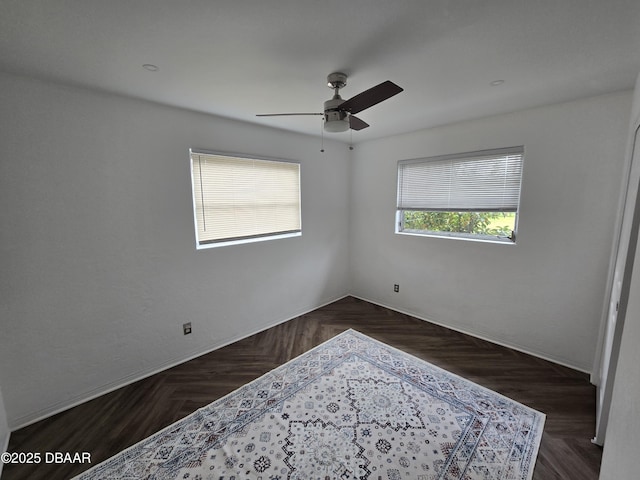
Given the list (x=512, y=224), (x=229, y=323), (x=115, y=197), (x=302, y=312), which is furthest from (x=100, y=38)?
(x=512, y=224)

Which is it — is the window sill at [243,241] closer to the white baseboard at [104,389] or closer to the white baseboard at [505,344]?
the white baseboard at [104,389]

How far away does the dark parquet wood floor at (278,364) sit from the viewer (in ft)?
5.66

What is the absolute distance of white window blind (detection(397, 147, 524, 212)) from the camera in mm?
2770

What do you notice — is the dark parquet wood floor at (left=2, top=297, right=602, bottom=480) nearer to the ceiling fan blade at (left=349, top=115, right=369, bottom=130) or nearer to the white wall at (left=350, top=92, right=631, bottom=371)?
the white wall at (left=350, top=92, right=631, bottom=371)

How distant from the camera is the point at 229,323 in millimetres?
3053

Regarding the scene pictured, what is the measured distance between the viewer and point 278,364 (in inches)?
105

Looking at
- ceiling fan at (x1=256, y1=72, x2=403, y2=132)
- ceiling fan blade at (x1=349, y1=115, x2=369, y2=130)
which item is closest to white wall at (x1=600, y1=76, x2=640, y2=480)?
ceiling fan at (x1=256, y1=72, x2=403, y2=132)

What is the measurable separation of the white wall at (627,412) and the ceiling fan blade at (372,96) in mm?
1416

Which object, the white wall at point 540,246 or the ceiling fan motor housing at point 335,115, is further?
the white wall at point 540,246

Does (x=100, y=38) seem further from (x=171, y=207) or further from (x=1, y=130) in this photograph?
(x=171, y=207)

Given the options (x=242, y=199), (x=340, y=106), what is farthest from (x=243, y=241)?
(x=340, y=106)

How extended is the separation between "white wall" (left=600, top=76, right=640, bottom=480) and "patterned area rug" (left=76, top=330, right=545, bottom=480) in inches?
25.7

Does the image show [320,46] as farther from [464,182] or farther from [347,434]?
[347,434]

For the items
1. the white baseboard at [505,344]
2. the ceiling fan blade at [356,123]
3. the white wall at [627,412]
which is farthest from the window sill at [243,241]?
the white wall at [627,412]
